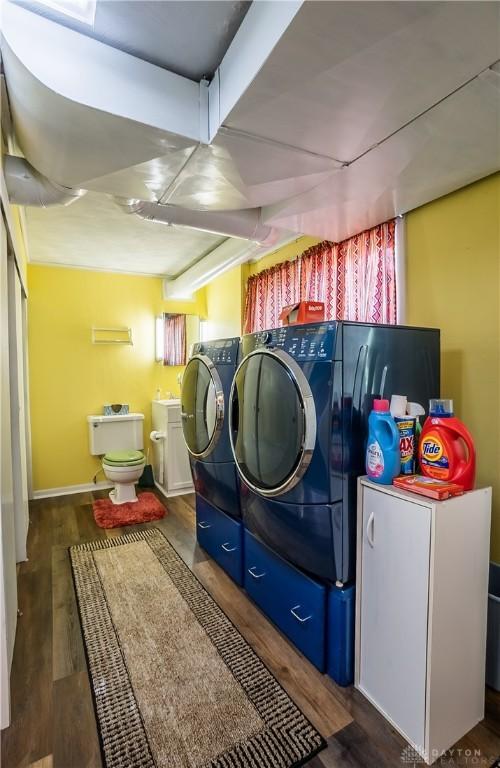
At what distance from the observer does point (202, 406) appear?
2.64 metres

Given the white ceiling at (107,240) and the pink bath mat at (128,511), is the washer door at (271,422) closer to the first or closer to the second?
the white ceiling at (107,240)

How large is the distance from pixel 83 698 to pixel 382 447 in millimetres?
1613

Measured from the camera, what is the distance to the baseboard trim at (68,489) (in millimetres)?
4023

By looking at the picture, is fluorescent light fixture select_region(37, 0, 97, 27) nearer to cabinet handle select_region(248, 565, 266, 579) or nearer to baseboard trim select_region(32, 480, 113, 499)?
cabinet handle select_region(248, 565, 266, 579)

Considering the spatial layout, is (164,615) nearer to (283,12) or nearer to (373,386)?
(373,386)

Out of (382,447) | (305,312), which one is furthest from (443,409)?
(305,312)

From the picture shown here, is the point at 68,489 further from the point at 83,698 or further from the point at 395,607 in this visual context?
the point at 395,607

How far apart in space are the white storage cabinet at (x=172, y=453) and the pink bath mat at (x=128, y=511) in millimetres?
253

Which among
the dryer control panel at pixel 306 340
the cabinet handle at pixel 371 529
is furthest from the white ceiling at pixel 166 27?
the cabinet handle at pixel 371 529

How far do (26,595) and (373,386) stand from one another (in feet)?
7.77

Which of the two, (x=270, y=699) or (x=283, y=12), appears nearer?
(x=283, y=12)

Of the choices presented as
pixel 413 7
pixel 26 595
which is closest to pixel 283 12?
pixel 413 7

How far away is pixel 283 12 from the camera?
99cm

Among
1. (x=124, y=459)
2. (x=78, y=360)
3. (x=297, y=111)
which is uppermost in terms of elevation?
(x=297, y=111)
